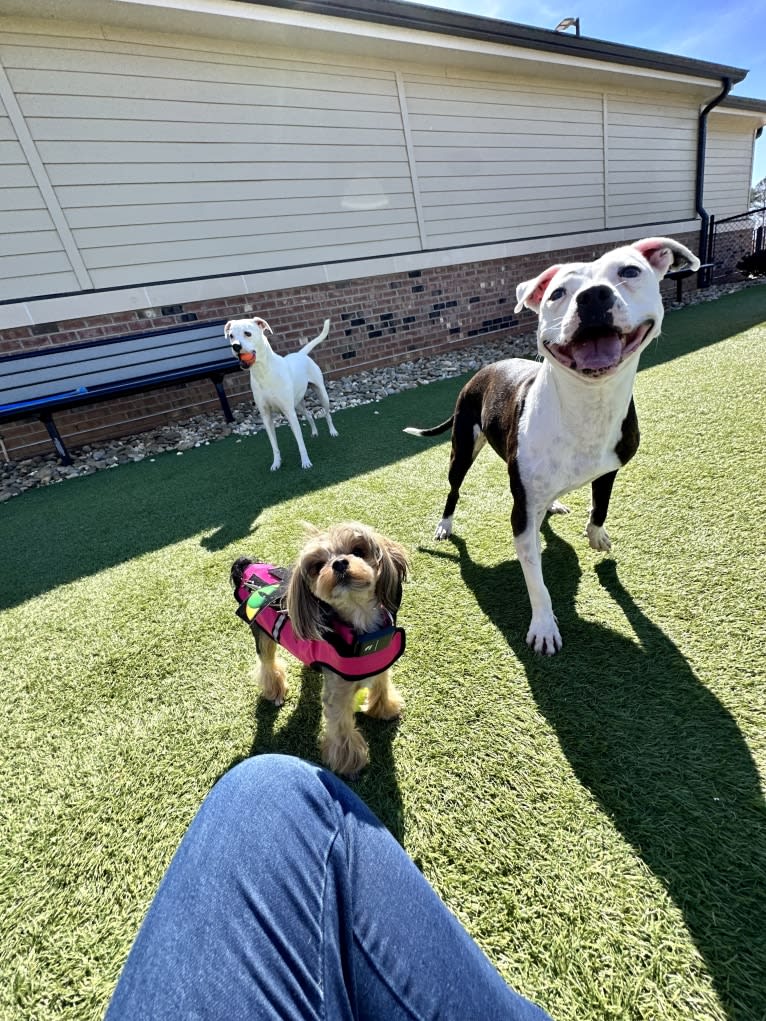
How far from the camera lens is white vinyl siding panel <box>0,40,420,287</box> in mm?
5305

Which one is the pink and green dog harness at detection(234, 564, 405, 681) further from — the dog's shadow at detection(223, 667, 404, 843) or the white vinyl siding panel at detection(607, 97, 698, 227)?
the white vinyl siding panel at detection(607, 97, 698, 227)

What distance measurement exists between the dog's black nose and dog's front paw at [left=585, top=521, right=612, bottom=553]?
50.4 inches

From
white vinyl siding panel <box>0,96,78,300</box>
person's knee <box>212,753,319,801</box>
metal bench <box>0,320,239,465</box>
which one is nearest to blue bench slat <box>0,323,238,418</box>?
metal bench <box>0,320,239,465</box>

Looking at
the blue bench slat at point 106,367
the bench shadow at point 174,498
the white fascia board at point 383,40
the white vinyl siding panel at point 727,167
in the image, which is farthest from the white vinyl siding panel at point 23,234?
the white vinyl siding panel at point 727,167

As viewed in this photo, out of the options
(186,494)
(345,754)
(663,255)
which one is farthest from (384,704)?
(186,494)

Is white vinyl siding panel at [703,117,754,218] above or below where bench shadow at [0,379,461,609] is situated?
above

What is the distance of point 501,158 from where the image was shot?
8344 mm

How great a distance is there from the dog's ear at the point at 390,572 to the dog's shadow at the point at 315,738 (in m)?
0.53

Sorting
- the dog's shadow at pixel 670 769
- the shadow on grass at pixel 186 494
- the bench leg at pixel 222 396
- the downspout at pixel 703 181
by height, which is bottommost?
the dog's shadow at pixel 670 769

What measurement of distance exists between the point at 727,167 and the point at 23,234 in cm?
1788

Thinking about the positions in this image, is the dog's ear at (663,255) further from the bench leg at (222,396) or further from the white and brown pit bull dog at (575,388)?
the bench leg at (222,396)

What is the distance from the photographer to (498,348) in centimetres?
848

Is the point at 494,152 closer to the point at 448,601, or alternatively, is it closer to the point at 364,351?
the point at 364,351

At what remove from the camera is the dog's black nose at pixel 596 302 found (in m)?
1.54
